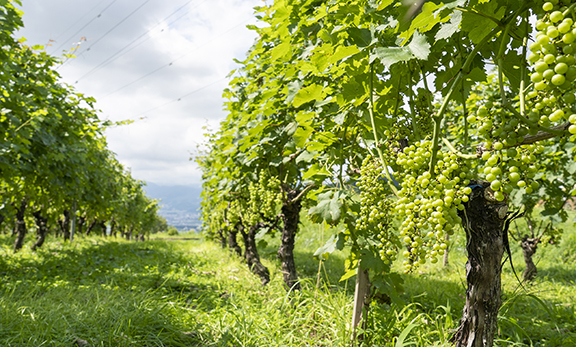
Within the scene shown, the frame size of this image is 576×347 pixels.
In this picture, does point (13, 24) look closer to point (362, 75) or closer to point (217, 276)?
point (362, 75)

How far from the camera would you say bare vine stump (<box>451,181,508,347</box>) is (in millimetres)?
1494

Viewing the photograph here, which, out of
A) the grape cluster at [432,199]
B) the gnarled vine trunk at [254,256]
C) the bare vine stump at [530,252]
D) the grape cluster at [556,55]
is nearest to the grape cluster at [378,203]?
the grape cluster at [432,199]

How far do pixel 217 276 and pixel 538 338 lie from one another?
5.29 metres

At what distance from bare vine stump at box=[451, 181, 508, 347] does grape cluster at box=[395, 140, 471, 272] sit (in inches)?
19.0

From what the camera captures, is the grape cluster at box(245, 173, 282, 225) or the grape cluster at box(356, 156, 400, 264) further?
the grape cluster at box(245, 173, 282, 225)

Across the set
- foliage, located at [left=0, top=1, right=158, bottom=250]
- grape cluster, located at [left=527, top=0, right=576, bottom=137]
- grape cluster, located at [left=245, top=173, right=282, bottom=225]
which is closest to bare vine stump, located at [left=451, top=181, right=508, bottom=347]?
grape cluster, located at [left=527, top=0, right=576, bottom=137]

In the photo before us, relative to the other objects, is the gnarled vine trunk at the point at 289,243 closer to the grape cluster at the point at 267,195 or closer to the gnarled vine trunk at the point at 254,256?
the grape cluster at the point at 267,195

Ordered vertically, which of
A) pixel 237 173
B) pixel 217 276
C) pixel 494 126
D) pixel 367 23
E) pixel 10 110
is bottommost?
pixel 217 276

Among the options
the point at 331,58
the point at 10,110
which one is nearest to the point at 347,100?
the point at 331,58

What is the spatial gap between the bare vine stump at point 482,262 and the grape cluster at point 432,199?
0.48m

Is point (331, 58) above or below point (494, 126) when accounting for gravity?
above

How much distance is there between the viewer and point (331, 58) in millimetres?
1470

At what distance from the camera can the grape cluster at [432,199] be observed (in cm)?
100

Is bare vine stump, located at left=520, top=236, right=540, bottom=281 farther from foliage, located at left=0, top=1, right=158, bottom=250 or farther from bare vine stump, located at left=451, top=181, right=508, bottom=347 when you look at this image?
foliage, located at left=0, top=1, right=158, bottom=250
